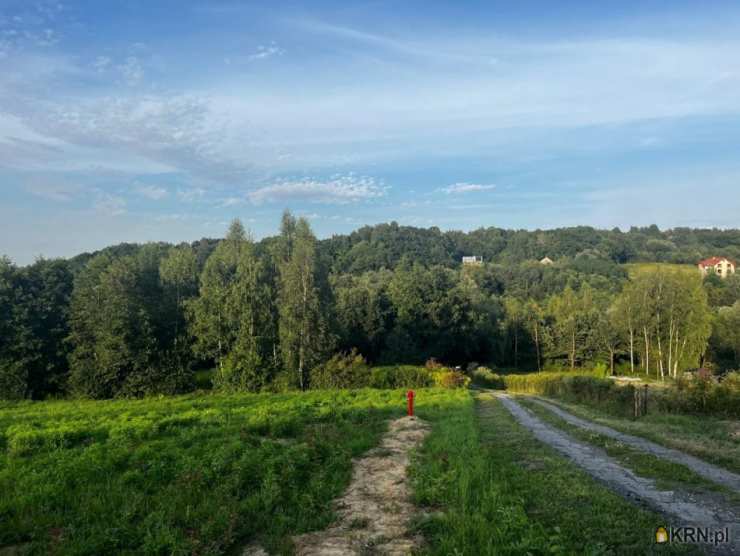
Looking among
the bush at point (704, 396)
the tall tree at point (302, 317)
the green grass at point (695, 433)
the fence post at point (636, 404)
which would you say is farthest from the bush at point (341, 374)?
the bush at point (704, 396)

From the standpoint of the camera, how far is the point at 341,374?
41.7m

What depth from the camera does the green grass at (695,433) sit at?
39.6 ft

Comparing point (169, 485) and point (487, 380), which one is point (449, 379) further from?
point (169, 485)

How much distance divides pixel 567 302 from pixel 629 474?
80.7m

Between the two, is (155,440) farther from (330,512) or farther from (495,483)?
(495,483)

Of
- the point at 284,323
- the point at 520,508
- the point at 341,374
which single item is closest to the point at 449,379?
the point at 341,374

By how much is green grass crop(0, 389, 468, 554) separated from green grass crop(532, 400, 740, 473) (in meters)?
8.60

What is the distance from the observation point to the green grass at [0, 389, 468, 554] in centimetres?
741

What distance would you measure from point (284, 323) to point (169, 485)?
34.2 meters

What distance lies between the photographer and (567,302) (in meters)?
85.8

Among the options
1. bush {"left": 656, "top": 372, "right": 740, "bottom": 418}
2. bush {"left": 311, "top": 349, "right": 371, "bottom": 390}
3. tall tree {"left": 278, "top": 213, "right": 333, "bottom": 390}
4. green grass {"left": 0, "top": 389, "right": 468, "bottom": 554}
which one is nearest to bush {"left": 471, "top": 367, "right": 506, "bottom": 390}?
bush {"left": 311, "top": 349, "right": 371, "bottom": 390}

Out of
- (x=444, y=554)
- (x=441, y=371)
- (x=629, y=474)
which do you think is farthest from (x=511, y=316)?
(x=444, y=554)

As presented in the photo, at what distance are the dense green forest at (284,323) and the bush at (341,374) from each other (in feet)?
3.44

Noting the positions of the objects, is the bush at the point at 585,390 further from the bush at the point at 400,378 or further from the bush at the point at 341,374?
the bush at the point at 341,374
